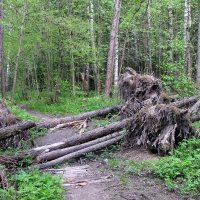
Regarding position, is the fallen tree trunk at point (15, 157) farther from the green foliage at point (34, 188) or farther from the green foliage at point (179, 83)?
the green foliage at point (179, 83)

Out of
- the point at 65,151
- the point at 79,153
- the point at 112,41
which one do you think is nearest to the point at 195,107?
the point at 79,153

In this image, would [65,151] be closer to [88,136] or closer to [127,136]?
[88,136]

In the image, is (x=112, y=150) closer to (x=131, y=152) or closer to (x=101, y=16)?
(x=131, y=152)

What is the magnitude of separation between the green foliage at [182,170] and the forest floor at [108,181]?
0.21m

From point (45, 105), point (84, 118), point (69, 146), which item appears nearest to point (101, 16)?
point (45, 105)

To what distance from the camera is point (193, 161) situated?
7492 millimetres

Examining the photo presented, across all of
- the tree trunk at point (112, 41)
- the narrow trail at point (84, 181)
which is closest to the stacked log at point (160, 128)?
the narrow trail at point (84, 181)

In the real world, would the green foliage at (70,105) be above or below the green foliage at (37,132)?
above

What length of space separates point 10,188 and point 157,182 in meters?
3.01

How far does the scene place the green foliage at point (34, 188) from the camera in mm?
5863

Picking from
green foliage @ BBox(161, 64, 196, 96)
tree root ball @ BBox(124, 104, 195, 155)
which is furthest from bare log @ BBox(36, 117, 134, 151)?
green foliage @ BBox(161, 64, 196, 96)

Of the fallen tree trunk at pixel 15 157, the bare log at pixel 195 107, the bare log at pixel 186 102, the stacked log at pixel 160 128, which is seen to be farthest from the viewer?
the bare log at pixel 186 102

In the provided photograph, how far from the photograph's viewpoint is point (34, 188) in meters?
6.11

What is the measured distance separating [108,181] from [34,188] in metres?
1.72
